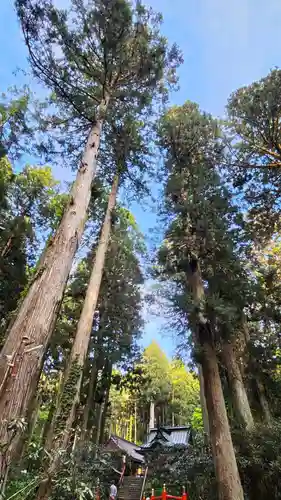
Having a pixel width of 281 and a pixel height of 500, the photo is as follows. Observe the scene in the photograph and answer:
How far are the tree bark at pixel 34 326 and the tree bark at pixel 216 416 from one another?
4.05 metres

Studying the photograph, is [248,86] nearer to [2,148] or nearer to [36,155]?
[36,155]

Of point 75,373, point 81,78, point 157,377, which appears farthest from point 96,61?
point 157,377

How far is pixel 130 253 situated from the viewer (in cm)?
1375

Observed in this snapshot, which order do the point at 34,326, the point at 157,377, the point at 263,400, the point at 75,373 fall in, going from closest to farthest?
the point at 34,326 → the point at 75,373 → the point at 263,400 → the point at 157,377

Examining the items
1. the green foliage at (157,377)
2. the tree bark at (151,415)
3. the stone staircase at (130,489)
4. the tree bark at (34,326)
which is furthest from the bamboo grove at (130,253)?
the tree bark at (151,415)

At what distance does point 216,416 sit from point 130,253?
8716mm

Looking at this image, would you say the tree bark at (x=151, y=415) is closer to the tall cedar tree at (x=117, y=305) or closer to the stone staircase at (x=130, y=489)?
the stone staircase at (x=130, y=489)

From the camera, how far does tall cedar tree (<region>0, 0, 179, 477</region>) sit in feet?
8.73

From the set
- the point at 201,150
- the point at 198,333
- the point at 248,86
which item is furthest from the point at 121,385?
the point at 248,86

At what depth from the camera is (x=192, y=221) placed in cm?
839

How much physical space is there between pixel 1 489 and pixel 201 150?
33.1 ft

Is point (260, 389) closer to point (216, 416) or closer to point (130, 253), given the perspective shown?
point (216, 416)

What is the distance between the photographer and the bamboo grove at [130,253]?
398cm

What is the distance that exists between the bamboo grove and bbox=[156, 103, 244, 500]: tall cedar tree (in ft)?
0.12
